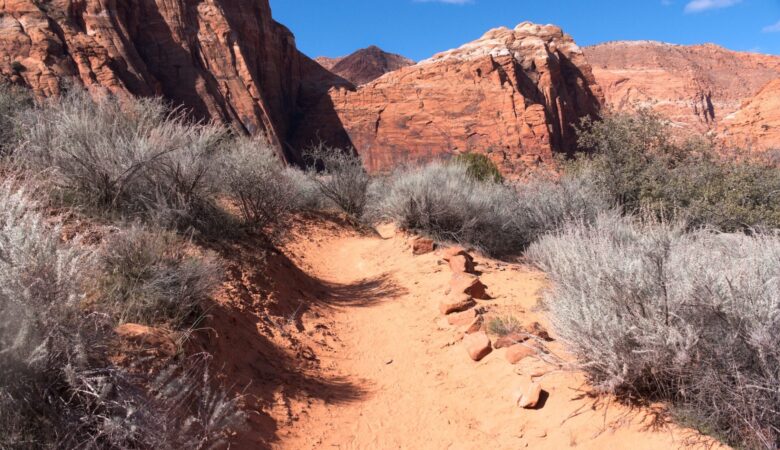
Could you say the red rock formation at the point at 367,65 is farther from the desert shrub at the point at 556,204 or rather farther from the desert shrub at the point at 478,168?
the desert shrub at the point at 556,204

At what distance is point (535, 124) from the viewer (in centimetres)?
3562

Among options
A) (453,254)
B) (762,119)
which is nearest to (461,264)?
(453,254)

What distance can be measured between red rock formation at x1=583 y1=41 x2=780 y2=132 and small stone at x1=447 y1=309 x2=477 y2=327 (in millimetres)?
72417

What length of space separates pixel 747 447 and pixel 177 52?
1179 inches

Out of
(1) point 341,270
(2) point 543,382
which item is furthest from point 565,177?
(2) point 543,382

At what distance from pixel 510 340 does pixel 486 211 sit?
559cm

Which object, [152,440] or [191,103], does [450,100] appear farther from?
[152,440]

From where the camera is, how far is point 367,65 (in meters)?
76.5

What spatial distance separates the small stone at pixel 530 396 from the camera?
3.71 metres

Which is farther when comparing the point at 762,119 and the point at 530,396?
the point at 762,119

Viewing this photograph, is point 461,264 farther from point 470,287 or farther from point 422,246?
point 422,246

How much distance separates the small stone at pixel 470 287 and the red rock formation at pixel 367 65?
68.4m

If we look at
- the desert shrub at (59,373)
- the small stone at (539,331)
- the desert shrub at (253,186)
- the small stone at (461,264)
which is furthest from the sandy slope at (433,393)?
the desert shrub at (253,186)

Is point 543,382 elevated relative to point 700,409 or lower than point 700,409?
lower
